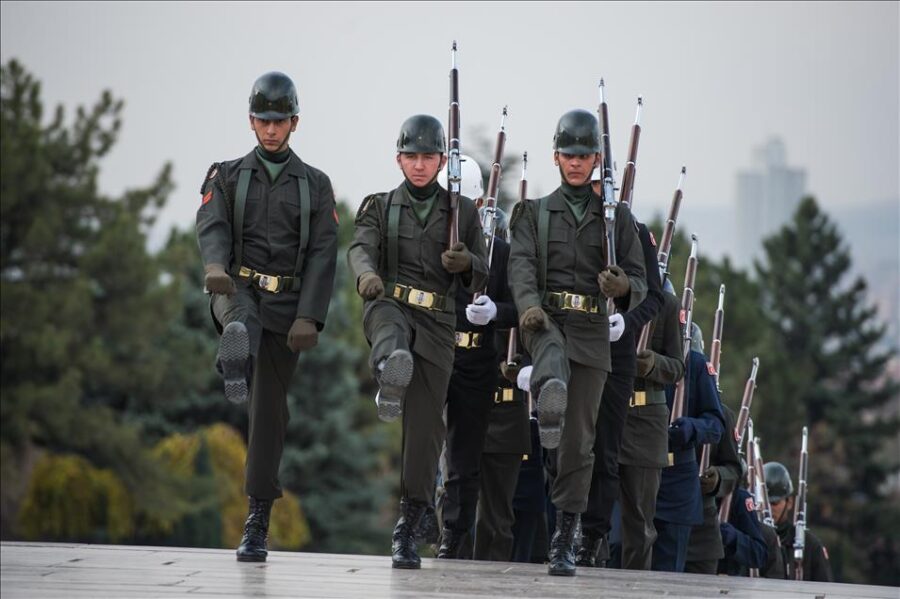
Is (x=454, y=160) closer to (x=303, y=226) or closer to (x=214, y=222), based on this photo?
(x=303, y=226)

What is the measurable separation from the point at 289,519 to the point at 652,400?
45654 mm

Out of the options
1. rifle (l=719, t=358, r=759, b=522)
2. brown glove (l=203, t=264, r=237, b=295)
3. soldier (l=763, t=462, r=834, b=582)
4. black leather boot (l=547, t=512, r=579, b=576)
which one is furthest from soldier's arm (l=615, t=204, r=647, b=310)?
soldier (l=763, t=462, r=834, b=582)

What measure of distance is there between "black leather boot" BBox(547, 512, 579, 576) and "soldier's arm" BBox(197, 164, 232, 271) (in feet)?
7.96

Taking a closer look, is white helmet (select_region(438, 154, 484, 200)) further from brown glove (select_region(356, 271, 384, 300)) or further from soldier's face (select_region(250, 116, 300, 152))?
brown glove (select_region(356, 271, 384, 300))

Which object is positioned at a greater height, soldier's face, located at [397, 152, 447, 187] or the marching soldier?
soldier's face, located at [397, 152, 447, 187]

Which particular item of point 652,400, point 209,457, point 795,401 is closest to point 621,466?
point 652,400

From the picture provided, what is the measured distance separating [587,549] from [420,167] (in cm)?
257

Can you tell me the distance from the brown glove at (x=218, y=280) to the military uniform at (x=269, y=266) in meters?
0.24

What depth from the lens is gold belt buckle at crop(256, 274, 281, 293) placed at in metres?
11.5

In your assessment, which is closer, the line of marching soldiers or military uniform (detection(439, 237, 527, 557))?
the line of marching soldiers

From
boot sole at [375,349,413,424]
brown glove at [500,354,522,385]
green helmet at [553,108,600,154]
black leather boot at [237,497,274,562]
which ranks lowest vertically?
black leather boot at [237,497,274,562]

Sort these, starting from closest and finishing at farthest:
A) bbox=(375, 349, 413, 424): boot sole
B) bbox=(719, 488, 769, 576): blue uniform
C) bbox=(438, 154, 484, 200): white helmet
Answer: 1. bbox=(375, 349, 413, 424): boot sole
2. bbox=(438, 154, 484, 200): white helmet
3. bbox=(719, 488, 769, 576): blue uniform

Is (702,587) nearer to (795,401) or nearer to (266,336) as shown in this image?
(266,336)

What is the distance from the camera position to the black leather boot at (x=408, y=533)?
1135 cm
